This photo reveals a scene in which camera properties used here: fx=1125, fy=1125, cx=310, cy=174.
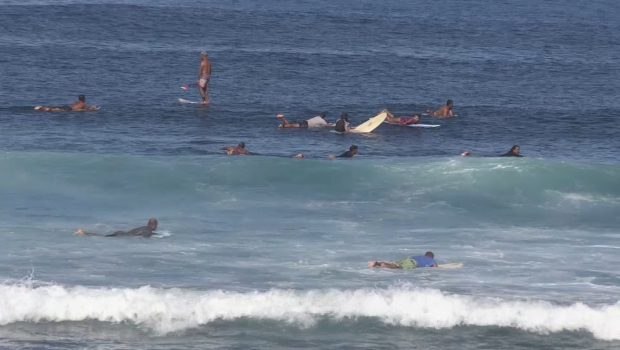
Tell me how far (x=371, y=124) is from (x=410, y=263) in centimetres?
1460

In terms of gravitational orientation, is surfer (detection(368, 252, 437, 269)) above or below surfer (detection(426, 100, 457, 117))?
below

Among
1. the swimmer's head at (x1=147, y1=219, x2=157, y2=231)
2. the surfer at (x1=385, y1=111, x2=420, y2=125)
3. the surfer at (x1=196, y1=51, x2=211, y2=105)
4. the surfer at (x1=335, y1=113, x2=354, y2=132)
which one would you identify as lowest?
Answer: the swimmer's head at (x1=147, y1=219, x2=157, y2=231)

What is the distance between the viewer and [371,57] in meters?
53.9

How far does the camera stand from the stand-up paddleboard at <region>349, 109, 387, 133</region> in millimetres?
40688

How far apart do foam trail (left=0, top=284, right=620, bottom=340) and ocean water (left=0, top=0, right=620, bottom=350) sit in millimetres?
48

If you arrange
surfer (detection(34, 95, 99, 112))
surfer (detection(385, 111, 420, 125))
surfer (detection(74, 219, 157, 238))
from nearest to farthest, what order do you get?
1. surfer (detection(74, 219, 157, 238))
2. surfer (detection(34, 95, 99, 112))
3. surfer (detection(385, 111, 420, 125))

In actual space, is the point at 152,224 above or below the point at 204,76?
below

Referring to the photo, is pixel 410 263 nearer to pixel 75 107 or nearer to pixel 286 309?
pixel 286 309

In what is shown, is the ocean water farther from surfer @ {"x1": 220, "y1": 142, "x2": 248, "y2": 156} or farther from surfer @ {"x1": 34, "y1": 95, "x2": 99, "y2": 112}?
surfer @ {"x1": 220, "y1": 142, "x2": 248, "y2": 156}

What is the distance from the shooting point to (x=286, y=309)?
24328 millimetres

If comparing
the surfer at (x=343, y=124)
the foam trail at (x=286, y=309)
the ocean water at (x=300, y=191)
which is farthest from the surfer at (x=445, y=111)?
the foam trail at (x=286, y=309)

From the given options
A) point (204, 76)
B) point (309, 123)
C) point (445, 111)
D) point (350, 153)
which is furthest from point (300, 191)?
point (204, 76)

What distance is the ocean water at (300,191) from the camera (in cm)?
2405

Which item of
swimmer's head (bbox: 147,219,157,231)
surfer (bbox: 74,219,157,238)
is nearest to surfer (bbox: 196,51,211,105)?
swimmer's head (bbox: 147,219,157,231)
